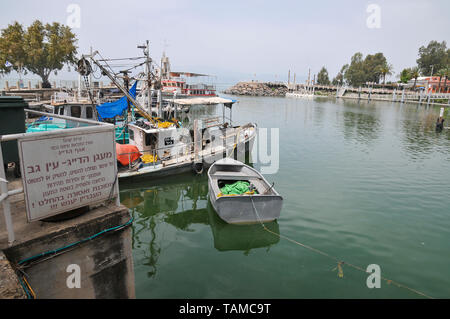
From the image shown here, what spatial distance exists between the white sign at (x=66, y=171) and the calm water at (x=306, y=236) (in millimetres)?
4593

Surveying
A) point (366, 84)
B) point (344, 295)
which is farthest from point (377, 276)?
point (366, 84)

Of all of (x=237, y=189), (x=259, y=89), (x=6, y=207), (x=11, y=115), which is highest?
(x=259, y=89)

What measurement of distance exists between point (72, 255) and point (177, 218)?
854 cm

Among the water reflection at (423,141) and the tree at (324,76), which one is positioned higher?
the tree at (324,76)

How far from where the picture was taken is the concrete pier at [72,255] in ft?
12.3

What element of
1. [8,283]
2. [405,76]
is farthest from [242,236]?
[405,76]

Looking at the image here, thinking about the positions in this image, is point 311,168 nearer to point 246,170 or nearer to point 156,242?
point 246,170

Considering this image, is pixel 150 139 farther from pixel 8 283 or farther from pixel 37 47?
pixel 37 47

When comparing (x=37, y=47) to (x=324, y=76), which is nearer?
(x=37, y=47)

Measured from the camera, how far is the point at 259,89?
13600 centimetres

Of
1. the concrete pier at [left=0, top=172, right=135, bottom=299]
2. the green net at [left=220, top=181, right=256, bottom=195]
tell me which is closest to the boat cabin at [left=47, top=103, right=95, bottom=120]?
the green net at [left=220, top=181, right=256, bottom=195]

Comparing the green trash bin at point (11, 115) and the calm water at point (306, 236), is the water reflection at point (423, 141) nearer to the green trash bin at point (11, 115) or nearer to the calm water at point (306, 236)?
the calm water at point (306, 236)

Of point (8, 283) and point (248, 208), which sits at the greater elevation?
point (8, 283)

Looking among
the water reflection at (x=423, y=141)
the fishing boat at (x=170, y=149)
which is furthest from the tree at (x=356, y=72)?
the fishing boat at (x=170, y=149)
